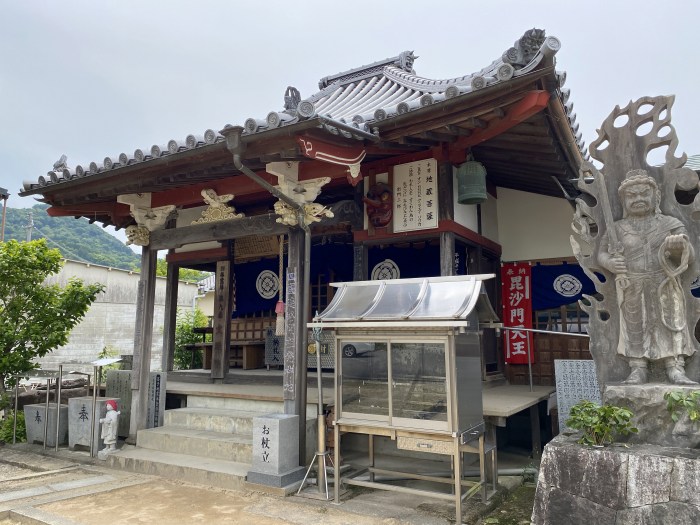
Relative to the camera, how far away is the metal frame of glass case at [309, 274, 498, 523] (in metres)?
4.97

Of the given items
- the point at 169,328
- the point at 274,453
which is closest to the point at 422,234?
the point at 274,453

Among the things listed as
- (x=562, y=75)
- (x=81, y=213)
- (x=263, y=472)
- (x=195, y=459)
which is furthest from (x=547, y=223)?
(x=81, y=213)

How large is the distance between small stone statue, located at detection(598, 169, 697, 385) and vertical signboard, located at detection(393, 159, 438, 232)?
2606 millimetres

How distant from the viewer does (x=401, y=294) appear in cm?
545

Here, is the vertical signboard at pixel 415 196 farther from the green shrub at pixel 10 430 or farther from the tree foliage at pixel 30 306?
the green shrub at pixel 10 430

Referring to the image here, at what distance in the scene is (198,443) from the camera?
734cm

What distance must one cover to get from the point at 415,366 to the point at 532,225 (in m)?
5.39

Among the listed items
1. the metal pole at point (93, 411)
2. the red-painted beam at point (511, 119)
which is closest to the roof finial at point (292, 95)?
the red-painted beam at point (511, 119)

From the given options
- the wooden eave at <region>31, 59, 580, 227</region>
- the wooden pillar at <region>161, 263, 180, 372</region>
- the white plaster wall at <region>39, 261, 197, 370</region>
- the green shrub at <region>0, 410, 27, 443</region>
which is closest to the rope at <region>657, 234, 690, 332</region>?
the wooden eave at <region>31, 59, 580, 227</region>

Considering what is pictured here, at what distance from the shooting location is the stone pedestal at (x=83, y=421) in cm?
795

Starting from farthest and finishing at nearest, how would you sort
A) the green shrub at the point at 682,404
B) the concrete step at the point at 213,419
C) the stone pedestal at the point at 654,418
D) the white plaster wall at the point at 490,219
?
the white plaster wall at the point at 490,219, the concrete step at the point at 213,419, the stone pedestal at the point at 654,418, the green shrub at the point at 682,404

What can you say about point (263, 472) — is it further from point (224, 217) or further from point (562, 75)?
point (562, 75)

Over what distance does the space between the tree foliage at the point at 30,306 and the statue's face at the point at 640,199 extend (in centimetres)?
973

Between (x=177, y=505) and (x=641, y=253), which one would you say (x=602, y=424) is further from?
(x=177, y=505)
